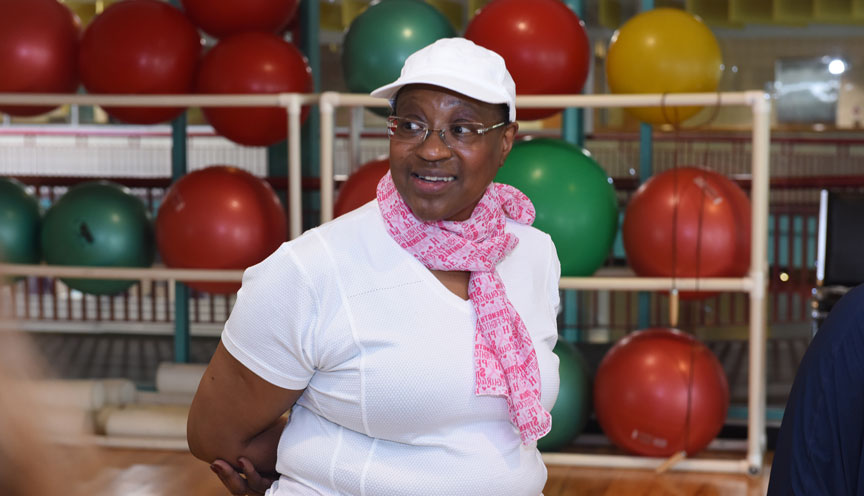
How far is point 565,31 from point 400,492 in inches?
84.4

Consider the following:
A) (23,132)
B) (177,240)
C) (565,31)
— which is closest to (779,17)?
(565,31)

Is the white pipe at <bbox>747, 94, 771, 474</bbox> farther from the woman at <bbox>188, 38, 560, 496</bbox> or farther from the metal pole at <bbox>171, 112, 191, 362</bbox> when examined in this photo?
the metal pole at <bbox>171, 112, 191, 362</bbox>

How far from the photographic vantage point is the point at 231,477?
1.50 m

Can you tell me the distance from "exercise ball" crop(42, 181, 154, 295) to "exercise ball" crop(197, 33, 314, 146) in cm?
47

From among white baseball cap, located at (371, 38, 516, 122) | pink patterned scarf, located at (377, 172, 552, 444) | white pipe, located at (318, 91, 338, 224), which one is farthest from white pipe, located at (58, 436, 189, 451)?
white baseball cap, located at (371, 38, 516, 122)

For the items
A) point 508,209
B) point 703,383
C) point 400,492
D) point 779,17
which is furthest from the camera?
point 779,17

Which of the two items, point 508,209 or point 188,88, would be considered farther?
point 188,88

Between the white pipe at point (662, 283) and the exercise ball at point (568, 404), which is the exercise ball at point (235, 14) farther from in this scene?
the exercise ball at point (568, 404)

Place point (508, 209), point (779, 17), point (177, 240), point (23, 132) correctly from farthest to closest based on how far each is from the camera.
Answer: point (23, 132) < point (779, 17) < point (177, 240) < point (508, 209)

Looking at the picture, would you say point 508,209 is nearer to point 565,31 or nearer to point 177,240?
point 565,31

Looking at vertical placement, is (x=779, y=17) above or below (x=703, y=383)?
above

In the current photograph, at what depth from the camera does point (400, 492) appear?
1.38 m

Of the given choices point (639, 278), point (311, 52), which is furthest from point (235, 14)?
point (639, 278)

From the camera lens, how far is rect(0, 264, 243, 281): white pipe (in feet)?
10.9
